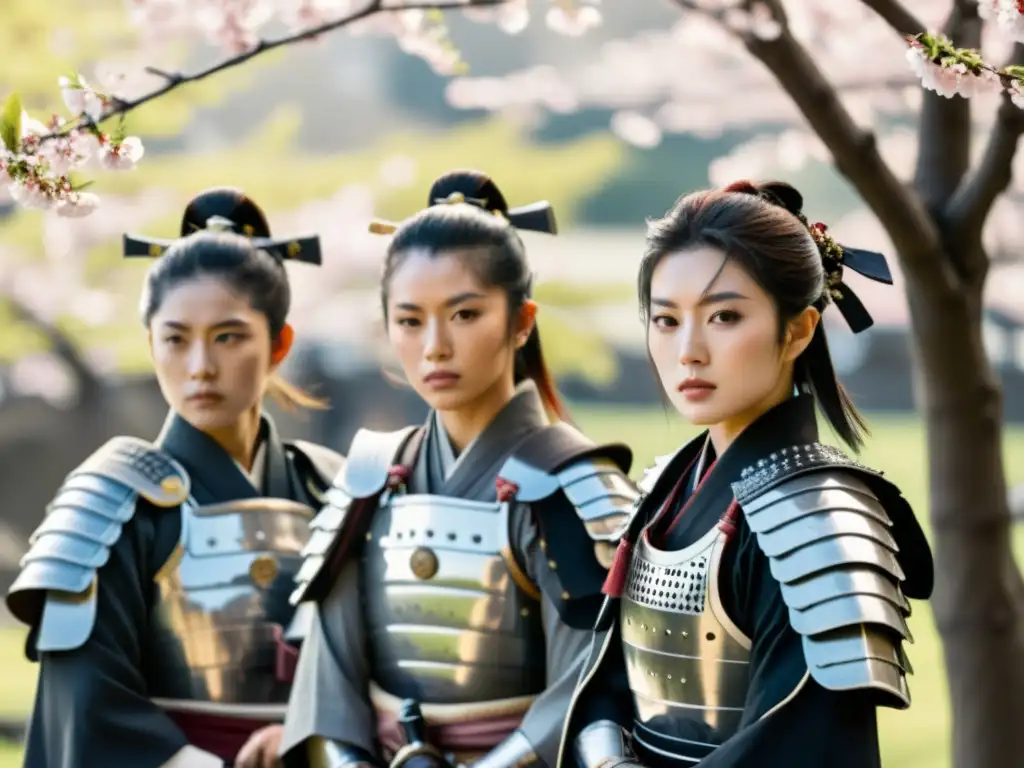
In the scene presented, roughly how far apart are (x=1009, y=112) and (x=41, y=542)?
86.4 inches

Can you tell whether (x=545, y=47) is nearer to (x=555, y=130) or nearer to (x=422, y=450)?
(x=555, y=130)

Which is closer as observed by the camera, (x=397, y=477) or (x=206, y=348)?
(x=397, y=477)

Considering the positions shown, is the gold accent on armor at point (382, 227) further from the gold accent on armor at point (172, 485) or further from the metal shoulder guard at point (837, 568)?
the metal shoulder guard at point (837, 568)

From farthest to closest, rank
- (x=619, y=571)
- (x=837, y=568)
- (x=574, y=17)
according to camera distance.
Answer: (x=574, y=17) < (x=619, y=571) < (x=837, y=568)

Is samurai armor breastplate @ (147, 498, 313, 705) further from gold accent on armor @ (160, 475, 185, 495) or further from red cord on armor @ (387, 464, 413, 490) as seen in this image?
red cord on armor @ (387, 464, 413, 490)

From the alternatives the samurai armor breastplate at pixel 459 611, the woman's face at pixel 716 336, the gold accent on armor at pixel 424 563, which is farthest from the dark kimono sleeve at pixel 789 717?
the gold accent on armor at pixel 424 563

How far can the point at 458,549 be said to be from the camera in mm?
2771

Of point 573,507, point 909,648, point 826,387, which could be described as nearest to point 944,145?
point 826,387

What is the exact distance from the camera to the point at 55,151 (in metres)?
2.80

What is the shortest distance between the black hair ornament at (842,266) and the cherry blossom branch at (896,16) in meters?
0.84

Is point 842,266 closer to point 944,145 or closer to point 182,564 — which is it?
point 944,145

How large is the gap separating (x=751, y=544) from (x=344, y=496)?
989mm

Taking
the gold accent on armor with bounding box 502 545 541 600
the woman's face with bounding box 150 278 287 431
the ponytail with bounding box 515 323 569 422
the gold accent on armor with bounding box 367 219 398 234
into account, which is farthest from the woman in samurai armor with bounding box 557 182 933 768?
the woman's face with bounding box 150 278 287 431

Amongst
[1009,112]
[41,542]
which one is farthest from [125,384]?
[1009,112]
